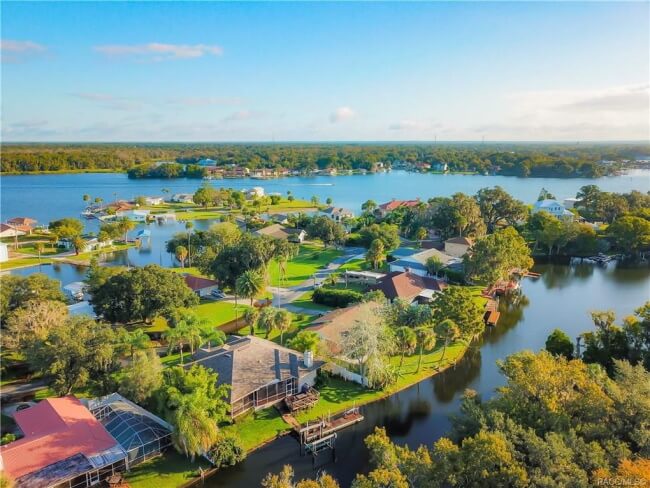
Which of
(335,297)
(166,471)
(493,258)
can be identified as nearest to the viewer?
(166,471)

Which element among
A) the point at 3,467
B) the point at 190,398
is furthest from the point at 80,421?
the point at 190,398

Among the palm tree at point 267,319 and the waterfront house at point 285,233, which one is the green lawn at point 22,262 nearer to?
the waterfront house at point 285,233

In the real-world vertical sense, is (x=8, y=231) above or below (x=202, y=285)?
above

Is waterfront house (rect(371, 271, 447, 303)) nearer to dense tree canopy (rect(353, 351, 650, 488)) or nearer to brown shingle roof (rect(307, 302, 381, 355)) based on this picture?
brown shingle roof (rect(307, 302, 381, 355))

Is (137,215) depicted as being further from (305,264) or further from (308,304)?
(308,304)

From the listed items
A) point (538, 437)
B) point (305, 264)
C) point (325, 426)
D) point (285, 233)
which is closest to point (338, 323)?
point (325, 426)

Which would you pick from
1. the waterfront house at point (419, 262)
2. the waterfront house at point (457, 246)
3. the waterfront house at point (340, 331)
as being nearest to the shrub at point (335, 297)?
the waterfront house at point (340, 331)
